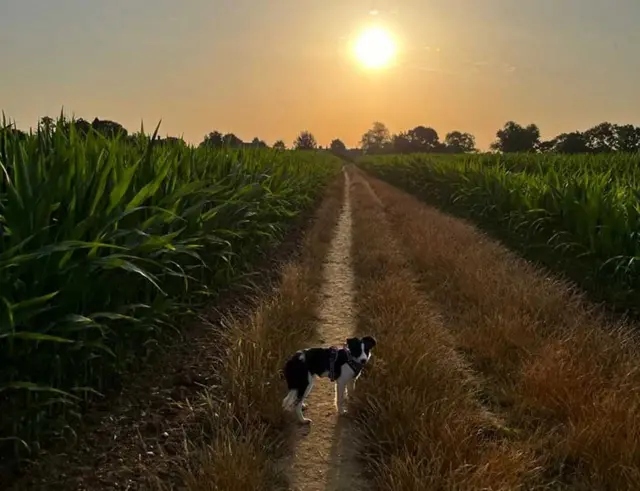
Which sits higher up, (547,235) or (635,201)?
(635,201)

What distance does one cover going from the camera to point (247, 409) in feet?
12.1

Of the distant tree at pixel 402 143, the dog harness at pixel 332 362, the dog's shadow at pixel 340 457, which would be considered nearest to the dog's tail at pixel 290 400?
the dog's shadow at pixel 340 457

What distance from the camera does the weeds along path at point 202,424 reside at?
2846mm

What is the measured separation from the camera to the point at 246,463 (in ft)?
9.53

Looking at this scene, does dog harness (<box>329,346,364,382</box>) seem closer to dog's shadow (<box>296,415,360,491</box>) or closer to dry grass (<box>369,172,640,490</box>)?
dog's shadow (<box>296,415,360,491</box>)

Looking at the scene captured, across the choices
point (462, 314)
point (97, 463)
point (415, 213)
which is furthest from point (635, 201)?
point (415, 213)

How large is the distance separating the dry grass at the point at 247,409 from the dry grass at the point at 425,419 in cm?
61

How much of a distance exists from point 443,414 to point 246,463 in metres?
1.29

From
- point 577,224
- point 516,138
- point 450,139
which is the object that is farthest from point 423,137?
point 577,224

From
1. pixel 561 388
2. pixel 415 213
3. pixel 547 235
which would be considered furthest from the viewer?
pixel 415 213

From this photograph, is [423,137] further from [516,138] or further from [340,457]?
[340,457]

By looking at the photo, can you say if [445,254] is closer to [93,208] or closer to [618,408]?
[618,408]

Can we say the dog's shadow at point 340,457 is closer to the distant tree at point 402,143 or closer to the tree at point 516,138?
the tree at point 516,138

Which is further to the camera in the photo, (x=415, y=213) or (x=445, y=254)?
(x=415, y=213)
